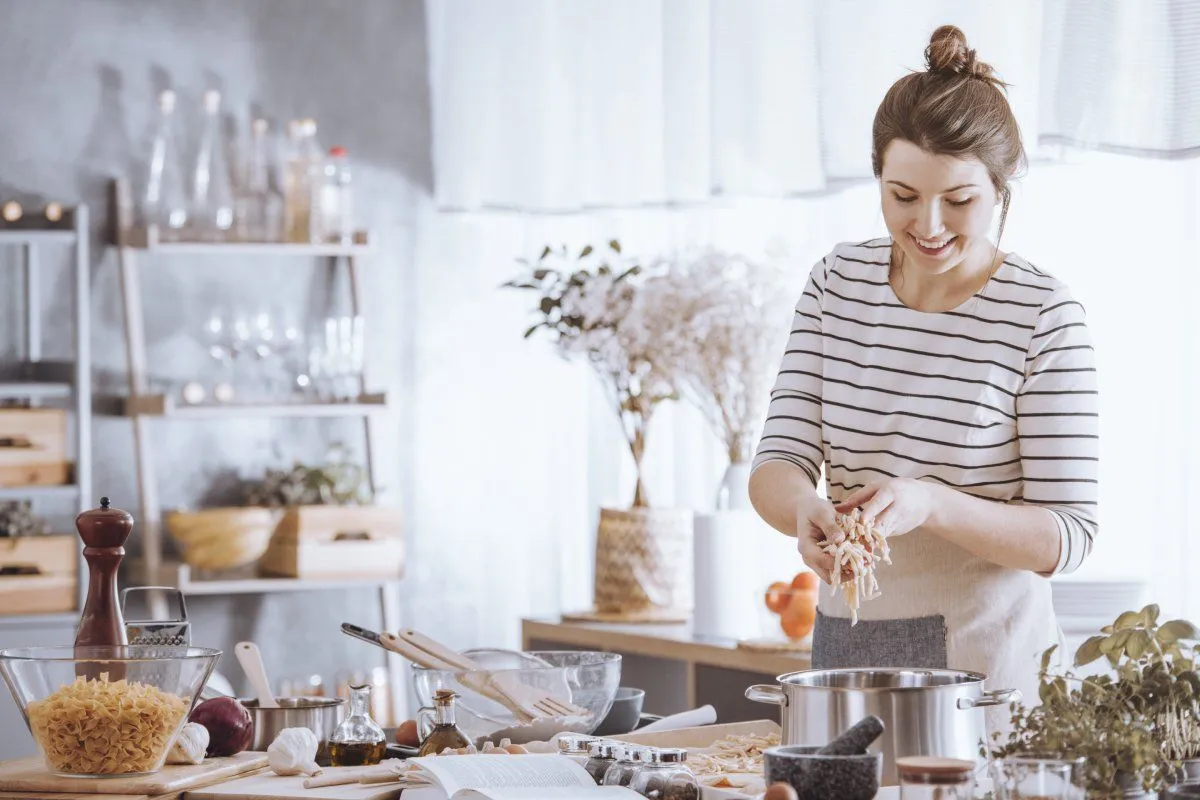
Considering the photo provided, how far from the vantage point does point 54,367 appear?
3984 mm

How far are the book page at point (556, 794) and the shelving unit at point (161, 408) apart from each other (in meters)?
2.62

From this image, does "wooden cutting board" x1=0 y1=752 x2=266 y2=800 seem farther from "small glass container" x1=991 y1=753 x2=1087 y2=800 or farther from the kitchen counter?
the kitchen counter

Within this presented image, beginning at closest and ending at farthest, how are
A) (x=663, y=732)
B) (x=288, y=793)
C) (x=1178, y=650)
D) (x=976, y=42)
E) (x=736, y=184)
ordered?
(x=1178, y=650) → (x=288, y=793) → (x=663, y=732) → (x=976, y=42) → (x=736, y=184)

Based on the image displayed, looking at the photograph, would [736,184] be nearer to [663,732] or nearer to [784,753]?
[663,732]

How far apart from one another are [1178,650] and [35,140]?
11.2ft

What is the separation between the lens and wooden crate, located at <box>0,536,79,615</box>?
3746 mm

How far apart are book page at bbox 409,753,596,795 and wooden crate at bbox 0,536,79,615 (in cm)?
250

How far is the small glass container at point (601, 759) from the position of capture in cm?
154

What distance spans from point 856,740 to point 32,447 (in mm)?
3003

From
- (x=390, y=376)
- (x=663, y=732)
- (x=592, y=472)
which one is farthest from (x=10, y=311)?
(x=663, y=732)

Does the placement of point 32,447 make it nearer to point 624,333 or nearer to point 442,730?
point 624,333

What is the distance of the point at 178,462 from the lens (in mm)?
4191

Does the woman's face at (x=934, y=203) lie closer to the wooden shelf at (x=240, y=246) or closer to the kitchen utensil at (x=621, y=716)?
the kitchen utensil at (x=621, y=716)

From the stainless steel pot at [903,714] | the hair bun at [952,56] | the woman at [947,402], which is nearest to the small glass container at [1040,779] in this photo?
the stainless steel pot at [903,714]
